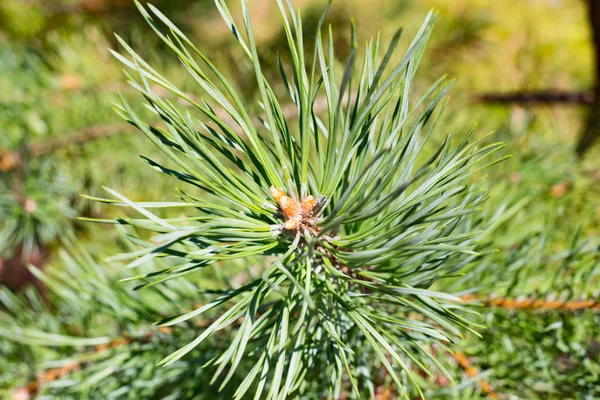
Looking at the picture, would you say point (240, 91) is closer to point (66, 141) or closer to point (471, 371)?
point (66, 141)

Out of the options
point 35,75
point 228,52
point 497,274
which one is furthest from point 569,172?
point 35,75

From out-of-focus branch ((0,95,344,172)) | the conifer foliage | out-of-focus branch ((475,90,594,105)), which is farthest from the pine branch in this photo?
out-of-focus branch ((475,90,594,105))

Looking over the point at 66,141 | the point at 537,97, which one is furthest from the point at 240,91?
the point at 537,97

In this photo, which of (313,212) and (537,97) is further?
(537,97)

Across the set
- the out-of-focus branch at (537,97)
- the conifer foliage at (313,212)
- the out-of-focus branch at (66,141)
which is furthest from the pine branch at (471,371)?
the out-of-focus branch at (537,97)

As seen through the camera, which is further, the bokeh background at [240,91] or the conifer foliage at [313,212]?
the bokeh background at [240,91]

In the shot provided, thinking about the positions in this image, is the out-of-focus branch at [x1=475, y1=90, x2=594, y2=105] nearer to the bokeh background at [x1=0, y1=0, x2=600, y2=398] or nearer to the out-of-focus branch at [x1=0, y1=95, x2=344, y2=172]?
the bokeh background at [x1=0, y1=0, x2=600, y2=398]

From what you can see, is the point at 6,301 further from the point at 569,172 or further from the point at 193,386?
the point at 569,172

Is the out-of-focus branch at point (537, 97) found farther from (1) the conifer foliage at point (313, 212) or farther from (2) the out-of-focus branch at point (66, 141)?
(1) the conifer foliage at point (313, 212)
